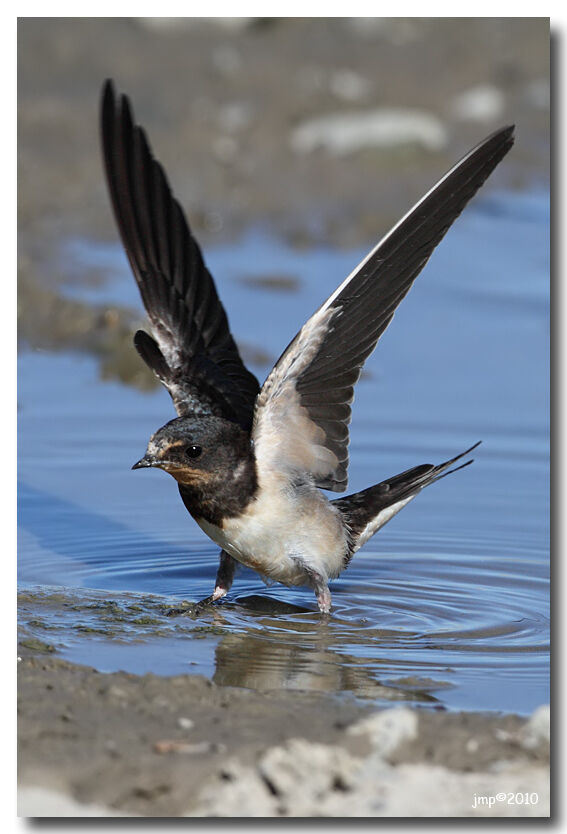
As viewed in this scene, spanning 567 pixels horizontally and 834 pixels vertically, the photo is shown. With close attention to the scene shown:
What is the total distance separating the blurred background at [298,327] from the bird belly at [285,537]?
0.72 feet

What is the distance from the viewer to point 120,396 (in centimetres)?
983

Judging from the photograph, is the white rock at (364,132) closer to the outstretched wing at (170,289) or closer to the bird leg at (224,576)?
the outstretched wing at (170,289)

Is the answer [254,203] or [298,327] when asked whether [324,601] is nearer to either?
[298,327]

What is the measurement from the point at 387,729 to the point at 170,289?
3.22m

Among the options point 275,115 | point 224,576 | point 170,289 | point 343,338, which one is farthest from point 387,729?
point 275,115

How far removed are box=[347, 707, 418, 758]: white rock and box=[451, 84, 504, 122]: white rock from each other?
13079 mm

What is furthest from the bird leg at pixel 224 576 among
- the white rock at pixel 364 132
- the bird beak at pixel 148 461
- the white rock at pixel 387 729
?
the white rock at pixel 364 132

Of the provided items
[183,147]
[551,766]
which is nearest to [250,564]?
[551,766]

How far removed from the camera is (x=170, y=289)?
23.1 feet

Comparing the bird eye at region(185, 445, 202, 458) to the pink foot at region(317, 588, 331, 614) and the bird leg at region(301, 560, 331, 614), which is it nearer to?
the bird leg at region(301, 560, 331, 614)

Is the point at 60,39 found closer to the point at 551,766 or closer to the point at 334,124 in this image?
the point at 334,124

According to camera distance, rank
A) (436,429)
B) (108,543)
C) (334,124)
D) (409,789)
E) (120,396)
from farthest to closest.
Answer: (334,124) → (120,396) → (436,429) → (108,543) → (409,789)

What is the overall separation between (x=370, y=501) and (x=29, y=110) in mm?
9025

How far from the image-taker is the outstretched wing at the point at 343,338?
19.3 ft
